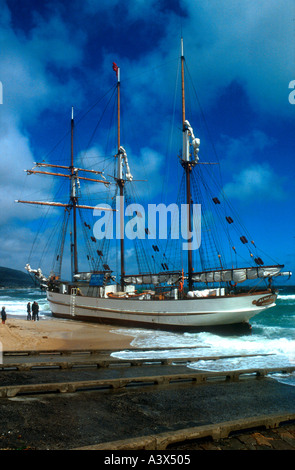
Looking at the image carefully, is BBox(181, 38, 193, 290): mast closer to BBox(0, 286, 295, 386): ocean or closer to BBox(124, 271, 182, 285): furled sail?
BBox(124, 271, 182, 285): furled sail

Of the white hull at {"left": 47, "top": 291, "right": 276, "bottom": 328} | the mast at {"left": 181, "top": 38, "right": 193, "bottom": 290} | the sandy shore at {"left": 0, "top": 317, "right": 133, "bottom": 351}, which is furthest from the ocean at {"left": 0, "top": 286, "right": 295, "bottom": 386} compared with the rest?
the mast at {"left": 181, "top": 38, "right": 193, "bottom": 290}

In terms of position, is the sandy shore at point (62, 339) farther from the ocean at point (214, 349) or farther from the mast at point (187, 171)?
the mast at point (187, 171)

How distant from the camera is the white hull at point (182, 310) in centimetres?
2458

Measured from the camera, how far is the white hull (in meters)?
24.6

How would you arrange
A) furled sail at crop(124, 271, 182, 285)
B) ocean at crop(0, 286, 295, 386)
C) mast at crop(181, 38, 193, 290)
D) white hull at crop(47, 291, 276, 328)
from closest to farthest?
ocean at crop(0, 286, 295, 386)
white hull at crop(47, 291, 276, 328)
mast at crop(181, 38, 193, 290)
furled sail at crop(124, 271, 182, 285)

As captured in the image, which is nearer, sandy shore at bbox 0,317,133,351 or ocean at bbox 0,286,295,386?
ocean at bbox 0,286,295,386

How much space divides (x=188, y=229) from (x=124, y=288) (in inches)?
389

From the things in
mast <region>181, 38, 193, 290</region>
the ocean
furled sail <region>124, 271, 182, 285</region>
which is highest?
mast <region>181, 38, 193, 290</region>

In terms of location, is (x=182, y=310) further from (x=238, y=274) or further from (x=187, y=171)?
(x=187, y=171)

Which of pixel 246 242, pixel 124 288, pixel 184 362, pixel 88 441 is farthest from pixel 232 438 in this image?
pixel 124 288

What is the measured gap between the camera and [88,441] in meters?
5.64

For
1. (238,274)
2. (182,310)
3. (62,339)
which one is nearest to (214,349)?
(182,310)
